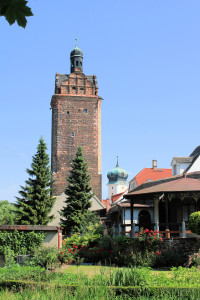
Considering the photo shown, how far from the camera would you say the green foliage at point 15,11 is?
3.54 metres

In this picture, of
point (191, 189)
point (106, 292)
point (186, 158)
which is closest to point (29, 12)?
point (106, 292)

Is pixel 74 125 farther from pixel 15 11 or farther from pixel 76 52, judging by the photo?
pixel 15 11

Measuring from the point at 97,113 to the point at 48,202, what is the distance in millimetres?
23887

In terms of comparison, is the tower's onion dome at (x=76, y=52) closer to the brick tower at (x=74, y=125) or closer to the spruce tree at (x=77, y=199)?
the brick tower at (x=74, y=125)

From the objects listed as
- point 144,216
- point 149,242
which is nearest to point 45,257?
point 149,242

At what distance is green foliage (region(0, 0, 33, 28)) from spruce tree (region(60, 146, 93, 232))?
113 feet

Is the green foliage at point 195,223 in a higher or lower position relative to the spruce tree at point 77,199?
lower

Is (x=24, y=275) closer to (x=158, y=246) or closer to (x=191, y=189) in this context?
(x=158, y=246)

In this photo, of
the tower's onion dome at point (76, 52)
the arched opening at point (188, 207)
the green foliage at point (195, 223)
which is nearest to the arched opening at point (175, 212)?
the arched opening at point (188, 207)

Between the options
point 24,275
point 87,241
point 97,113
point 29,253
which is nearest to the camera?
point 24,275

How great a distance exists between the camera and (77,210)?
3838 centimetres

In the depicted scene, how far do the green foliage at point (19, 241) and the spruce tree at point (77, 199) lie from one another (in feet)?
56.7

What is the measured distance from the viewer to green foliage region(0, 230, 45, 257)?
19.4 m

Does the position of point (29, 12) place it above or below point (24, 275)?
above
